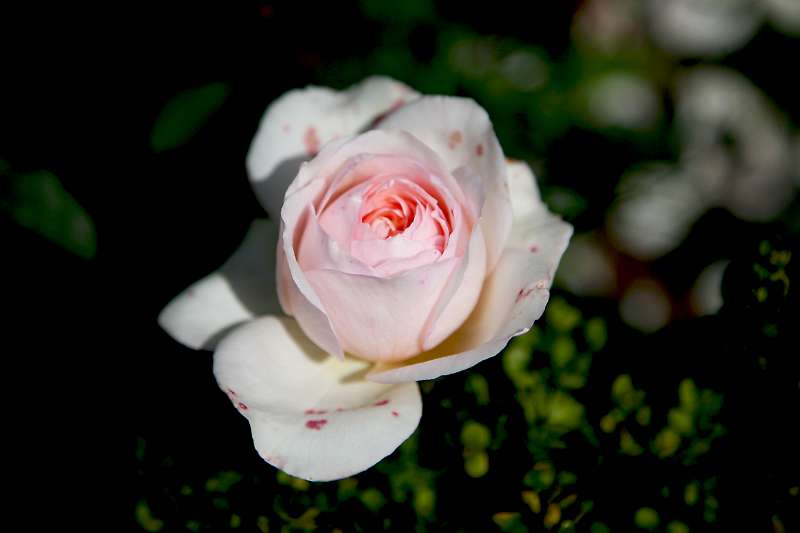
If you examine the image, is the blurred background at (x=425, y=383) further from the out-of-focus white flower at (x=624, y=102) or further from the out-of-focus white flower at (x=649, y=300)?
the out-of-focus white flower at (x=649, y=300)

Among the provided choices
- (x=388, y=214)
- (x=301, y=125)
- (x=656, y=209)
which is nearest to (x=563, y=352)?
(x=388, y=214)

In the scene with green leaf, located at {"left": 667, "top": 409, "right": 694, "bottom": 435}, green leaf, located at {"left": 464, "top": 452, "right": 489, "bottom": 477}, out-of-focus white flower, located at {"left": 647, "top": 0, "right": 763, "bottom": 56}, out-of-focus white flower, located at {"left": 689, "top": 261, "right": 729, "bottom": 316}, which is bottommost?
out-of-focus white flower, located at {"left": 689, "top": 261, "right": 729, "bottom": 316}

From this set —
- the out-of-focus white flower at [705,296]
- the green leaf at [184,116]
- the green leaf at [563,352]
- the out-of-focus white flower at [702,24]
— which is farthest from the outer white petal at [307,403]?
the out-of-focus white flower at [702,24]

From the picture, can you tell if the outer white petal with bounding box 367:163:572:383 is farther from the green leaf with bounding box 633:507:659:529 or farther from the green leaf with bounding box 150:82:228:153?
the green leaf with bounding box 150:82:228:153

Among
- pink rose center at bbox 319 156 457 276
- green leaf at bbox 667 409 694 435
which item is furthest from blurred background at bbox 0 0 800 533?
pink rose center at bbox 319 156 457 276

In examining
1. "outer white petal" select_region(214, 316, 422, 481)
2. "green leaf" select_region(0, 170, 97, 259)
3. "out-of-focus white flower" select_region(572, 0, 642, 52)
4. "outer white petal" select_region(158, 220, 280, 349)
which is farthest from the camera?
"out-of-focus white flower" select_region(572, 0, 642, 52)

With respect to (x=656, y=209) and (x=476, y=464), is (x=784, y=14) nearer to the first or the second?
(x=656, y=209)
